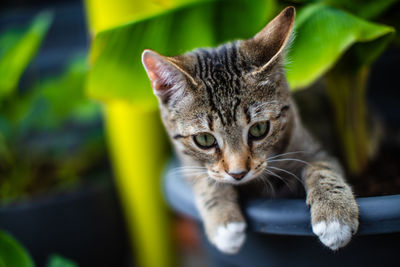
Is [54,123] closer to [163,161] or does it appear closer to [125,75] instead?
[163,161]

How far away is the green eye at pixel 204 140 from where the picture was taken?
3.21 ft

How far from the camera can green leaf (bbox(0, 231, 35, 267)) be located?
1.09 metres

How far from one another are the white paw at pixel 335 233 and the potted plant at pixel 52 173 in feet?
3.94

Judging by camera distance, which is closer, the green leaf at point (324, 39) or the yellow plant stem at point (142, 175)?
the green leaf at point (324, 39)

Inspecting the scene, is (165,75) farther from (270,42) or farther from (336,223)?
(336,223)

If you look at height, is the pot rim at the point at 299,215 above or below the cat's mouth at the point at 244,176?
below

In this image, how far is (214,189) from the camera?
1.10 meters

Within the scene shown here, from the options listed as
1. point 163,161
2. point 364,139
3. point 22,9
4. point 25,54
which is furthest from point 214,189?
point 22,9

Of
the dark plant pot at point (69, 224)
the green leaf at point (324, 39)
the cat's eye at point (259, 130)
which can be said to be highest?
the green leaf at point (324, 39)

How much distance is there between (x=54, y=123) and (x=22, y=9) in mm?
1189

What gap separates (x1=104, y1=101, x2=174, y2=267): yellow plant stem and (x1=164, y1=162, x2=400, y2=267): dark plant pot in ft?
2.16

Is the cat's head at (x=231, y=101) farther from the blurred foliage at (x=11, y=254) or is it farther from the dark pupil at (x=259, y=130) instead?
the blurred foliage at (x=11, y=254)

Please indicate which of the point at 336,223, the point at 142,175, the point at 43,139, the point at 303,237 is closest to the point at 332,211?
the point at 336,223

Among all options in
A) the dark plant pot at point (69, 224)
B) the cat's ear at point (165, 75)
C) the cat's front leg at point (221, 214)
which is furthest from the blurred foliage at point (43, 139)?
the cat's front leg at point (221, 214)
